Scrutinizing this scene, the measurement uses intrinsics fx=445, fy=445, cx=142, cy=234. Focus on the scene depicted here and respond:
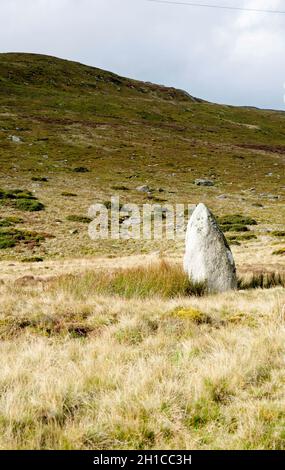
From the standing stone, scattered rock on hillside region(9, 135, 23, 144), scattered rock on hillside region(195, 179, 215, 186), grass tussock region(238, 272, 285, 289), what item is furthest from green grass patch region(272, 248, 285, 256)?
scattered rock on hillside region(9, 135, 23, 144)

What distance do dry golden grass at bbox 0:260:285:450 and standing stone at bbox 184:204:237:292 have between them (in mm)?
4654

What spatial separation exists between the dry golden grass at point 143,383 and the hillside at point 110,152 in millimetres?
20748

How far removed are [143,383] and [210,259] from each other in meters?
9.24

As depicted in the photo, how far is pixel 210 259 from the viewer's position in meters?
14.1

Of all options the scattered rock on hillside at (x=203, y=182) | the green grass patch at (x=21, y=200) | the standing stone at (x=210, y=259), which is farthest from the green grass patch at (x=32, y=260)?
the scattered rock on hillside at (x=203, y=182)

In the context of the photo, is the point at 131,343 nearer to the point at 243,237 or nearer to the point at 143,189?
the point at 243,237

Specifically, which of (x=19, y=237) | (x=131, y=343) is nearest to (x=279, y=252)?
(x=19, y=237)

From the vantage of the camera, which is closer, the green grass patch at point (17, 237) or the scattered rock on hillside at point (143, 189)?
the green grass patch at point (17, 237)

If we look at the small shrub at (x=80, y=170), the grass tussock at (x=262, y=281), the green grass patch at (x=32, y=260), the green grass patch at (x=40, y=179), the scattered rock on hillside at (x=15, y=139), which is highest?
the scattered rock on hillside at (x=15, y=139)

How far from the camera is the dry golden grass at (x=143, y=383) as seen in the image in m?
4.28

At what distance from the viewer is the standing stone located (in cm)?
1401

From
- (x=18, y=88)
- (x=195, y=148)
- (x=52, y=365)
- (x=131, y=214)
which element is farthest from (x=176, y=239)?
(x=18, y=88)

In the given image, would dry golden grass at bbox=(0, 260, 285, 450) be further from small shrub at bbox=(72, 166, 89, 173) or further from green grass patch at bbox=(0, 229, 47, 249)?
small shrub at bbox=(72, 166, 89, 173)

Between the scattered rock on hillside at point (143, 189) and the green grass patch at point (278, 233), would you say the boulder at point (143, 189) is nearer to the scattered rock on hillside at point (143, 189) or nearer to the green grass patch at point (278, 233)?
the scattered rock on hillside at point (143, 189)
